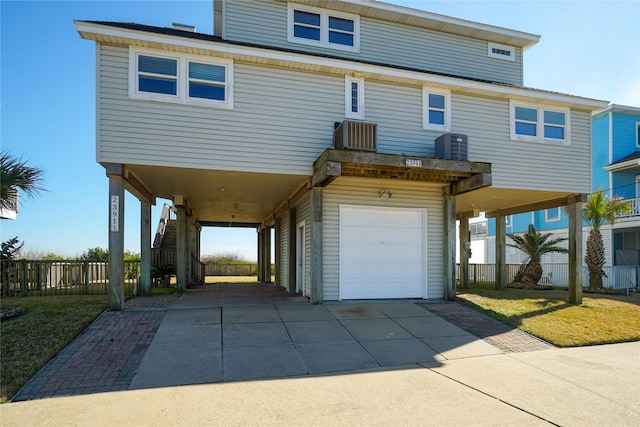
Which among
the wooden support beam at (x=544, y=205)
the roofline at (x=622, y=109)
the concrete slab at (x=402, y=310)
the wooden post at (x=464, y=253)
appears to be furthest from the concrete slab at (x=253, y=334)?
the roofline at (x=622, y=109)

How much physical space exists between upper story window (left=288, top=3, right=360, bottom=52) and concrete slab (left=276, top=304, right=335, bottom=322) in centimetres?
738

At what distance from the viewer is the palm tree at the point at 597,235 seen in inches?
633

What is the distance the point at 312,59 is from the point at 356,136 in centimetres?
227

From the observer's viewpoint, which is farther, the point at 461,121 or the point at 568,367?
the point at 461,121

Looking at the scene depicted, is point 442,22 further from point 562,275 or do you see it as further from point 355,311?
point 562,275

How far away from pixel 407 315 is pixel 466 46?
9.23 m

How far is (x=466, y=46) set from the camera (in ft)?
43.6

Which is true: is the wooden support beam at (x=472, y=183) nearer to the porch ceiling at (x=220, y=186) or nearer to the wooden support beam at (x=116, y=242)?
the porch ceiling at (x=220, y=186)

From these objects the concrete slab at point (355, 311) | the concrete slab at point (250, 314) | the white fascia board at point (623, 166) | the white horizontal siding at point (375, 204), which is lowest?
the concrete slab at point (355, 311)

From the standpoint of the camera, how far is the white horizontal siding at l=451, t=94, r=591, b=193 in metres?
11.4

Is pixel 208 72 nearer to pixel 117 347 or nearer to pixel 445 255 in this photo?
pixel 117 347

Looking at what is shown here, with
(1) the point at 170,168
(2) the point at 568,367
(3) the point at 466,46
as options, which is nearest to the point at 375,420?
(2) the point at 568,367

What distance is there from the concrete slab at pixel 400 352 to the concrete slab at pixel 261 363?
1.38 meters

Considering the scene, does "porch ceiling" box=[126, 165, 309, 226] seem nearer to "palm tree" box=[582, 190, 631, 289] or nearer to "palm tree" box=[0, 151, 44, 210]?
"palm tree" box=[0, 151, 44, 210]
